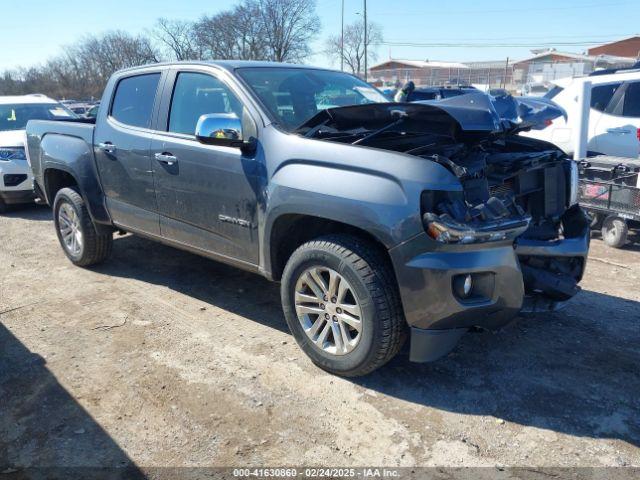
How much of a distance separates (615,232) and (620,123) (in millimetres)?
2044

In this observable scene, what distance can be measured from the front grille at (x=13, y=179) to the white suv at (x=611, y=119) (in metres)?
8.01

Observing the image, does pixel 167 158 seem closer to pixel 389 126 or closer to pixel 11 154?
pixel 389 126

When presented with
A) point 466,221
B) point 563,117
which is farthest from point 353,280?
point 563,117

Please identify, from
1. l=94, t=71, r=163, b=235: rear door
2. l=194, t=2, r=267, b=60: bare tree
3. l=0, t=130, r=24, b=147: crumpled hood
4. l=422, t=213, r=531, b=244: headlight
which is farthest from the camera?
l=194, t=2, r=267, b=60: bare tree

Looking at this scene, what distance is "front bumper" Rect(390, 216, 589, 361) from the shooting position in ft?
8.95

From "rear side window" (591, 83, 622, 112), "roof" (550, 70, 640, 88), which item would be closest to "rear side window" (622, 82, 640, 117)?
"roof" (550, 70, 640, 88)

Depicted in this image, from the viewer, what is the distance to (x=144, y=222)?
14.8ft

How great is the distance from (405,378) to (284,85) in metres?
2.24

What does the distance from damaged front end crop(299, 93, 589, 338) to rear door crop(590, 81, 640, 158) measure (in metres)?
3.78

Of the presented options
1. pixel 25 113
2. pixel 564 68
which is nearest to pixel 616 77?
pixel 25 113

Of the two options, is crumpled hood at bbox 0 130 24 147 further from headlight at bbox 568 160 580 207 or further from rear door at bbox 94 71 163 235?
headlight at bbox 568 160 580 207

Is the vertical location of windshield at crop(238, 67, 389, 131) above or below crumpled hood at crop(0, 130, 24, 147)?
above

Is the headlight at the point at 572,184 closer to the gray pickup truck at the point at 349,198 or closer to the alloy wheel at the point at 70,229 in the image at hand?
the gray pickup truck at the point at 349,198

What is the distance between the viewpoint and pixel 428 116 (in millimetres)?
3334
